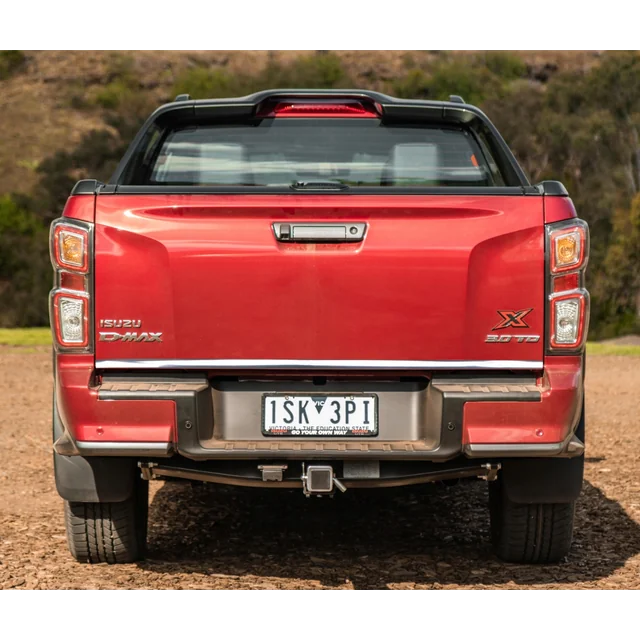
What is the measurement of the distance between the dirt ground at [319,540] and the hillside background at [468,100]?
40.6 metres

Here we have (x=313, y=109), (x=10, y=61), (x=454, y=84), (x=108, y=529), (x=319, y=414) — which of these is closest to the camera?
(x=319, y=414)

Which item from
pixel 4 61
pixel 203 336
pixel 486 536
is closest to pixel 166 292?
pixel 203 336

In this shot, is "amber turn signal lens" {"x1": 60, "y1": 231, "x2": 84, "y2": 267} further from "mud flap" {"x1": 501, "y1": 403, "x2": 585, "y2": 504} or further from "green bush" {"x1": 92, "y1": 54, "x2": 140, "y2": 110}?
"green bush" {"x1": 92, "y1": 54, "x2": 140, "y2": 110}

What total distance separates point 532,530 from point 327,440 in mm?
1233

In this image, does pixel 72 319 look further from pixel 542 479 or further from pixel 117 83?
pixel 117 83

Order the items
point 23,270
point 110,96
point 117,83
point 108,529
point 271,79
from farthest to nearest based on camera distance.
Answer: point 117,83 → point 110,96 → point 271,79 → point 23,270 → point 108,529

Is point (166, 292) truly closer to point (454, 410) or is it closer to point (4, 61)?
point (454, 410)

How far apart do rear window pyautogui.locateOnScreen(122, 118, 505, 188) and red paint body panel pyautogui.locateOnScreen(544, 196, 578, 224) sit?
1169 millimetres

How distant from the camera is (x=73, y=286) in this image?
13.9 ft

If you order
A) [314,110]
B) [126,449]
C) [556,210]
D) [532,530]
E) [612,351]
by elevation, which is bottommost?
[612,351]

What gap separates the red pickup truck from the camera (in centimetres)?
420

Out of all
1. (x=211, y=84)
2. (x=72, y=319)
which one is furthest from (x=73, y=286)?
(x=211, y=84)

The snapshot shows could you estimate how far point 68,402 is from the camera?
4.29 metres

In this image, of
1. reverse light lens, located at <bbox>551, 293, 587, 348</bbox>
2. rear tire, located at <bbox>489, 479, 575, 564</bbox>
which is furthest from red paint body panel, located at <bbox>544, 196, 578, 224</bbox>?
rear tire, located at <bbox>489, 479, 575, 564</bbox>
